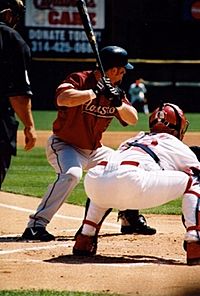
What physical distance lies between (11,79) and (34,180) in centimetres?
655

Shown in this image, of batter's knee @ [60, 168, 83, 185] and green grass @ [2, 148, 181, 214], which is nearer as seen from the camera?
batter's knee @ [60, 168, 83, 185]

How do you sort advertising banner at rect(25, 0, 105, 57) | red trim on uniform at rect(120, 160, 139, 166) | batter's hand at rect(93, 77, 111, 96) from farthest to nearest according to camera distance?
advertising banner at rect(25, 0, 105, 57), batter's hand at rect(93, 77, 111, 96), red trim on uniform at rect(120, 160, 139, 166)

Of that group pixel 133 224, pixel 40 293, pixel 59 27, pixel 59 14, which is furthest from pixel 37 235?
pixel 59 14

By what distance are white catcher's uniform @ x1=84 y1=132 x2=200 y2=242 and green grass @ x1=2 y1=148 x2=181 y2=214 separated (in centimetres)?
319

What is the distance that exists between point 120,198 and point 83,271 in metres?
0.58

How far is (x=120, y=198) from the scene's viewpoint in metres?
6.22

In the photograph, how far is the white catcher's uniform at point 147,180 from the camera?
6172 mm

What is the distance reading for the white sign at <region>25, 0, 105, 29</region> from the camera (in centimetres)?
3170

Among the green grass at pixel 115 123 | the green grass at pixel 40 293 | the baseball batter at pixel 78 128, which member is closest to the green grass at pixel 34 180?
the baseball batter at pixel 78 128

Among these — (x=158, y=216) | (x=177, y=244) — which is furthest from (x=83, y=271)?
(x=158, y=216)

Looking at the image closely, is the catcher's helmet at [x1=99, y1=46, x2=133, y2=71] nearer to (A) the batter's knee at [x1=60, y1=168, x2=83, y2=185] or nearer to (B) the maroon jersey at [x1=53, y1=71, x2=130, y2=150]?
(B) the maroon jersey at [x1=53, y1=71, x2=130, y2=150]

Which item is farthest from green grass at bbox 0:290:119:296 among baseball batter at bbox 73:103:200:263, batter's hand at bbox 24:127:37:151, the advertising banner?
the advertising banner

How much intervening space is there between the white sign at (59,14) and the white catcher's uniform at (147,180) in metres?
25.4

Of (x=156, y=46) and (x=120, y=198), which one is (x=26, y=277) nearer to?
(x=120, y=198)
